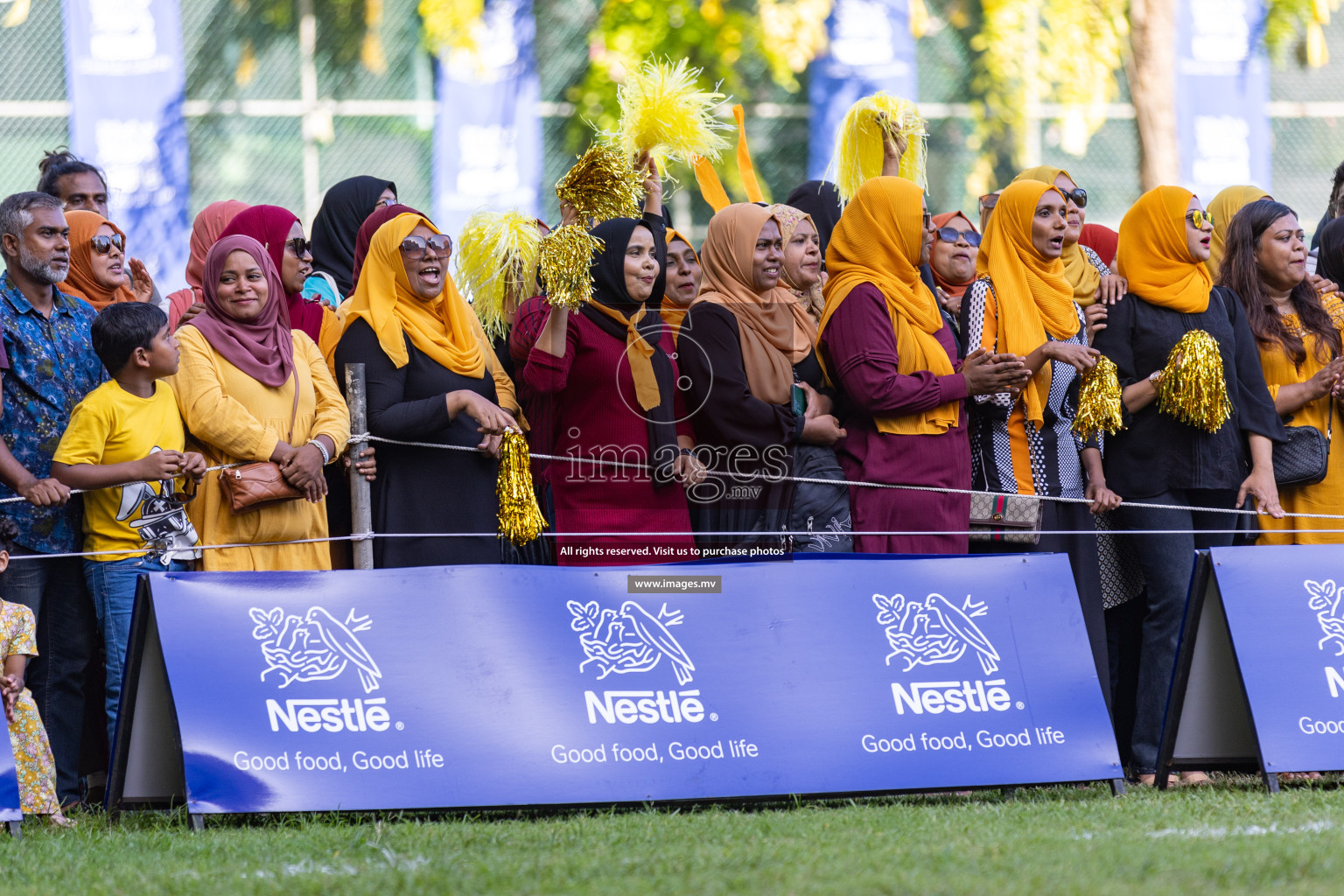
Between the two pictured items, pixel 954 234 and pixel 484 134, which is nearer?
pixel 954 234

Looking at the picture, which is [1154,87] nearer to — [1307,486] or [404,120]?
[404,120]

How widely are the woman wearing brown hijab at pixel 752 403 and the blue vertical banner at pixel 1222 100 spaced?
34.4ft

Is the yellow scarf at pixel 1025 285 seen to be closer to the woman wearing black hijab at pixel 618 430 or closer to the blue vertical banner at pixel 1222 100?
the woman wearing black hijab at pixel 618 430

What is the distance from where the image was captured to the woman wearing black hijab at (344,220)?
21.9ft

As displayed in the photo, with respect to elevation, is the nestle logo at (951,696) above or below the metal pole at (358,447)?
below

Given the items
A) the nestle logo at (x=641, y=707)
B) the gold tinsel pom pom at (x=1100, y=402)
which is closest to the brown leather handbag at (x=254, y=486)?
the nestle logo at (x=641, y=707)

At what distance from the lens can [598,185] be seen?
217 inches

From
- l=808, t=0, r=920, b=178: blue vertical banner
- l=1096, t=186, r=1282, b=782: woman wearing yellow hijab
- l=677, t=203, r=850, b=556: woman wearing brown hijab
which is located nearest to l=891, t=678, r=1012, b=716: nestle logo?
l=677, t=203, r=850, b=556: woman wearing brown hijab

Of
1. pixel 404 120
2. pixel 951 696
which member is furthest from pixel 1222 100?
pixel 951 696

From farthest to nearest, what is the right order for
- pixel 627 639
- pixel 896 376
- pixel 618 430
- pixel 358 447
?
1. pixel 618 430
2. pixel 896 376
3. pixel 358 447
4. pixel 627 639

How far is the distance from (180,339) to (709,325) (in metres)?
1.92

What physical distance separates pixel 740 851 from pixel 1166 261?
3183 millimetres

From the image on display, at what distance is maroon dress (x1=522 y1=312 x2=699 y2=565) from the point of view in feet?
18.2

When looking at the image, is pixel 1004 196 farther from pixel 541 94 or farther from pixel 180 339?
pixel 541 94
